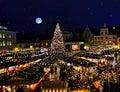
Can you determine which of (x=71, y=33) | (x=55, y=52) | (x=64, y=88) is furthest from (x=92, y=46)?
(x=64, y=88)

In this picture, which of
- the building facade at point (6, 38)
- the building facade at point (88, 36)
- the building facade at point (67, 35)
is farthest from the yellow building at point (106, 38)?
the building facade at point (6, 38)

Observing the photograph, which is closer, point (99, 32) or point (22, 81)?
point (22, 81)

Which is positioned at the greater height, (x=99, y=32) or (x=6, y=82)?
(x=99, y=32)

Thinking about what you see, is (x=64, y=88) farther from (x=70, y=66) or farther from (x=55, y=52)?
(x=55, y=52)

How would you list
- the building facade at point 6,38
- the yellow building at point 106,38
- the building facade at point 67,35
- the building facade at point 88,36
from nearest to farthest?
the building facade at point 6,38
the yellow building at point 106,38
the building facade at point 88,36
the building facade at point 67,35

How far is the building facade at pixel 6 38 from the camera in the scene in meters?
86.2

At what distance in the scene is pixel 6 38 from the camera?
8881 cm

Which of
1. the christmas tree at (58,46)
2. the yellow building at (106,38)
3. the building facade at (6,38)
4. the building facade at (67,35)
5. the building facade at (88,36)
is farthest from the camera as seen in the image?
the building facade at (67,35)

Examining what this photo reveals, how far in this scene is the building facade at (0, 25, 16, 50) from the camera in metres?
86.2

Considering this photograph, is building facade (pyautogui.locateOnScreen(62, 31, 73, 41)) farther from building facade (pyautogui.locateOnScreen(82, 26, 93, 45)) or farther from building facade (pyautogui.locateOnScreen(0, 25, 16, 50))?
building facade (pyautogui.locateOnScreen(0, 25, 16, 50))

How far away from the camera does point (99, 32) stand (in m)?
112

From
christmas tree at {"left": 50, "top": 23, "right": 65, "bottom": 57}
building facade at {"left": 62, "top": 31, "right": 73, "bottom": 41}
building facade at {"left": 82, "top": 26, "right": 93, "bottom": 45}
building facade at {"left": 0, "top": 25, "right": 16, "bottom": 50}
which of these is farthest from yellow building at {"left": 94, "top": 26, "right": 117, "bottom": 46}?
christmas tree at {"left": 50, "top": 23, "right": 65, "bottom": 57}

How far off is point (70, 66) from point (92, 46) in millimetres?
54903

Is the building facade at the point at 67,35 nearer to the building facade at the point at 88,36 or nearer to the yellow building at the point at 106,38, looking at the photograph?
the building facade at the point at 88,36
